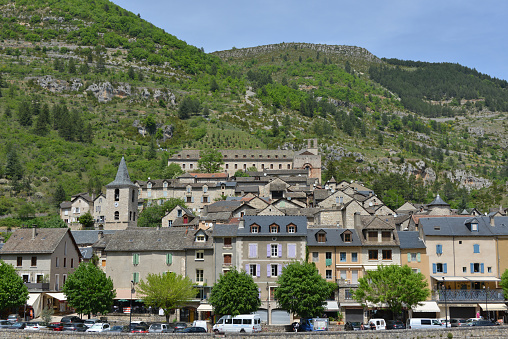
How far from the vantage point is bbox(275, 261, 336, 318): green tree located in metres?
56.7

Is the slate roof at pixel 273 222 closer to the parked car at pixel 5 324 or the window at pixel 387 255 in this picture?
the window at pixel 387 255

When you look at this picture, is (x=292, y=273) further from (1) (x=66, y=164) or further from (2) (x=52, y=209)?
(1) (x=66, y=164)

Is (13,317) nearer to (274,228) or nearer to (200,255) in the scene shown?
(200,255)

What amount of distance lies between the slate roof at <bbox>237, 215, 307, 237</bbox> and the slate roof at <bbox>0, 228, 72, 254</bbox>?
2197 cm

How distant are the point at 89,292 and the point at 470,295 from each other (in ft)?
131

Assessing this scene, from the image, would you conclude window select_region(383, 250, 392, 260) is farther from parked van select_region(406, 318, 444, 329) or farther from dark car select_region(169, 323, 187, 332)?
dark car select_region(169, 323, 187, 332)

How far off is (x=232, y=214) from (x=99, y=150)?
10579 cm

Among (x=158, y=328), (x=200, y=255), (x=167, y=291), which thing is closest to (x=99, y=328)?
(x=158, y=328)

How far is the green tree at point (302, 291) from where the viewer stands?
5672 cm

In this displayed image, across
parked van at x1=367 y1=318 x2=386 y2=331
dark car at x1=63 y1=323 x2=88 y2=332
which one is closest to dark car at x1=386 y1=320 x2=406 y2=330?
parked van at x1=367 y1=318 x2=386 y2=331

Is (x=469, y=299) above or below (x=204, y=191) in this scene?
below

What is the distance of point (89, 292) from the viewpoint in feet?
198

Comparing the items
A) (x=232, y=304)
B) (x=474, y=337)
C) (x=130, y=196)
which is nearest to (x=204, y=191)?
(x=130, y=196)

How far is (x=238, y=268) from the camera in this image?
63844 mm
